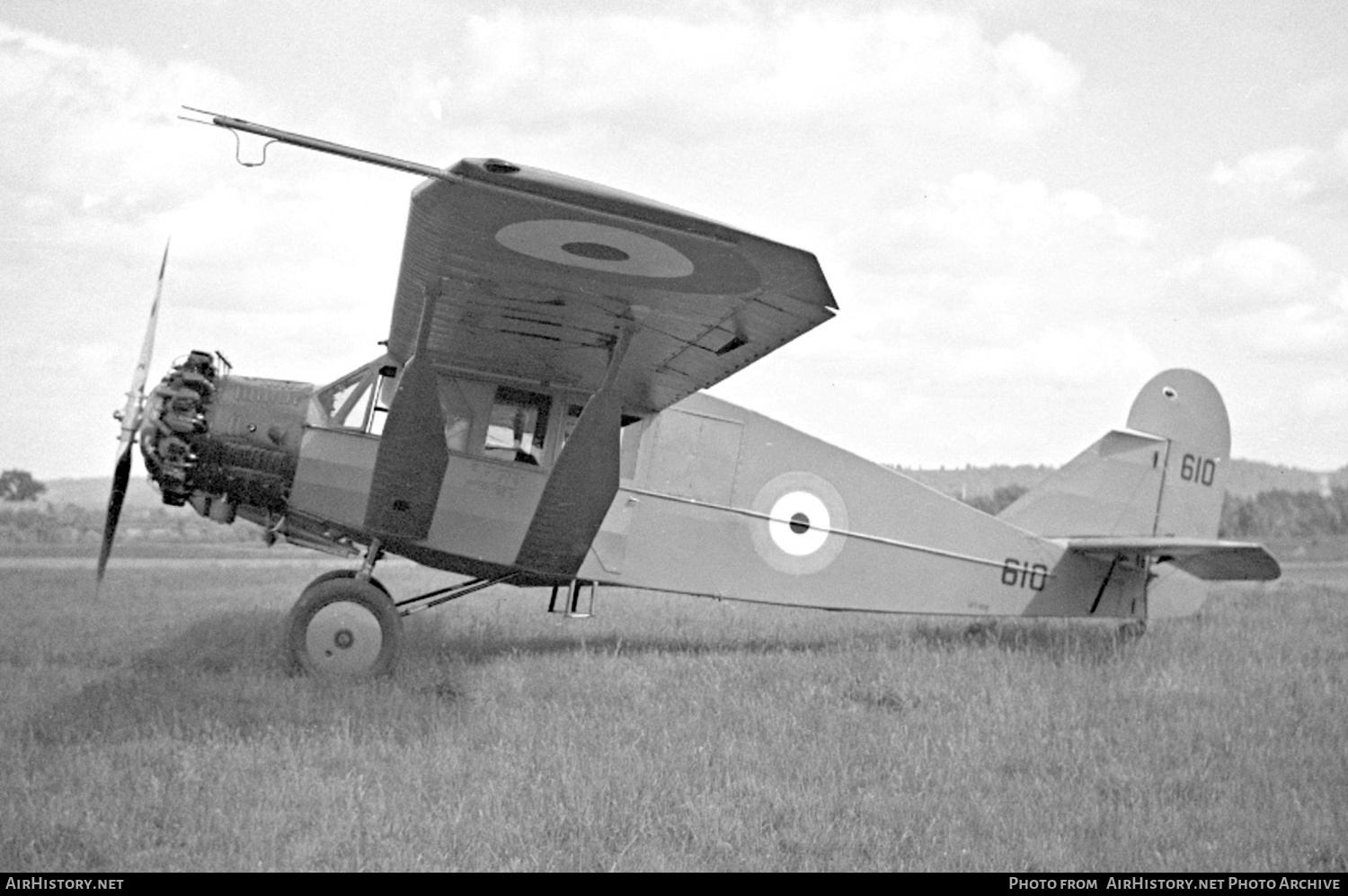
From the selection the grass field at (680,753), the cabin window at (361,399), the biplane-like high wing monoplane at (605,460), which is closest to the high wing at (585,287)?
the biplane-like high wing monoplane at (605,460)

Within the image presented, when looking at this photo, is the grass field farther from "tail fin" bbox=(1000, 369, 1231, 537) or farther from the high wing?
the high wing

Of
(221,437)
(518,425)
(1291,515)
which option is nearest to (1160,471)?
(518,425)

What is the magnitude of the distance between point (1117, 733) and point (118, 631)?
8.20 metres

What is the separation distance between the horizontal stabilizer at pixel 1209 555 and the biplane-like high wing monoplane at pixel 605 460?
25mm

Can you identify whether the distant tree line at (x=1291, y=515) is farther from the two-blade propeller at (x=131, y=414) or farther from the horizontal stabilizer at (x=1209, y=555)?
the two-blade propeller at (x=131, y=414)

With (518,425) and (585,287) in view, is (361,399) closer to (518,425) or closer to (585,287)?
(518,425)

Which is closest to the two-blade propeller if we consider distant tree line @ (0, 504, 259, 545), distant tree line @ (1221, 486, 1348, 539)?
distant tree line @ (0, 504, 259, 545)

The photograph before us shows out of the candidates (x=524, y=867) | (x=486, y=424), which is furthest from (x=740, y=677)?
(x=524, y=867)

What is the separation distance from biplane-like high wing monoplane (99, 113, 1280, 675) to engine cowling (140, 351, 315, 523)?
0.06ft

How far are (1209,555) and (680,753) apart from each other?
5.22 metres

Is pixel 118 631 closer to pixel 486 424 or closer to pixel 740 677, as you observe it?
pixel 486 424

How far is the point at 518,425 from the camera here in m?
7.96

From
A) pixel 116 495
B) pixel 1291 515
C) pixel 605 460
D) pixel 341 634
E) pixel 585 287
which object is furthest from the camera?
pixel 1291 515

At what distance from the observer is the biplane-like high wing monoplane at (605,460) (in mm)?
5516
